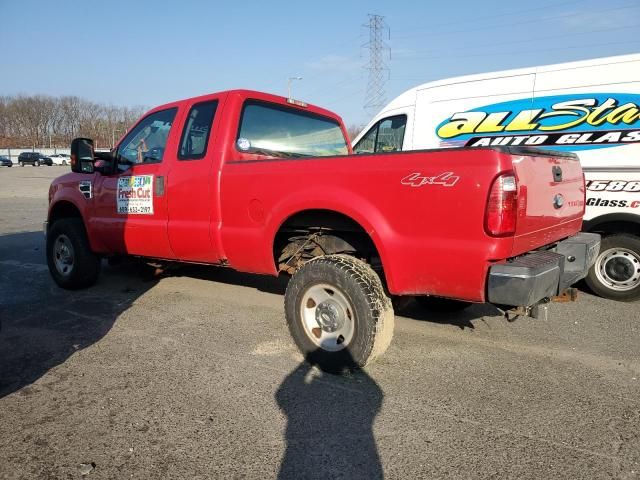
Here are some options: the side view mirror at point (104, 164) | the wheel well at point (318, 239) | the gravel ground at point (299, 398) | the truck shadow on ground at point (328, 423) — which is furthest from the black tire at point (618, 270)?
the side view mirror at point (104, 164)

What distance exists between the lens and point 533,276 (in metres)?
2.81

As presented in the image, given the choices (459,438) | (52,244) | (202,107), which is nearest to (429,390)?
(459,438)

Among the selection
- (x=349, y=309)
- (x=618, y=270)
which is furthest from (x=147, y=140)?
(x=618, y=270)

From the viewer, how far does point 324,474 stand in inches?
95.9

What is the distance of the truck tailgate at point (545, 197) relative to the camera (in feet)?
9.68

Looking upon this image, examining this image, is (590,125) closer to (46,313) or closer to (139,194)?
(139,194)

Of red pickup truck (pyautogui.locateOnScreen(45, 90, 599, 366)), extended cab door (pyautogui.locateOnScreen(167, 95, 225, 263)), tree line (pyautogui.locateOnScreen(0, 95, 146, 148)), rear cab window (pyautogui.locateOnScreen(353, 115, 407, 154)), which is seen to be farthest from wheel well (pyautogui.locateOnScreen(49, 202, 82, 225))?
tree line (pyautogui.locateOnScreen(0, 95, 146, 148))

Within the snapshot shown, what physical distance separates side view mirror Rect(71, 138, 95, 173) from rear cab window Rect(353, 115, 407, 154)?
3488 millimetres

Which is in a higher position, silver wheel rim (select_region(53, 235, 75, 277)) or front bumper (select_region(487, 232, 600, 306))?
front bumper (select_region(487, 232, 600, 306))

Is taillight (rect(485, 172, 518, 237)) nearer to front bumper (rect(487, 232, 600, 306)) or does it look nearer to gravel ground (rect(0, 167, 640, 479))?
front bumper (rect(487, 232, 600, 306))

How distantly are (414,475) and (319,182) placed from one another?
1.97 meters

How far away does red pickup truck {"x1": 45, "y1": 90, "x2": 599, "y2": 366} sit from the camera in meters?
2.90

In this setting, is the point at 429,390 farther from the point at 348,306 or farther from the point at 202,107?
the point at 202,107

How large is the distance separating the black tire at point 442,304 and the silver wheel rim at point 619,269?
186 centimetres
